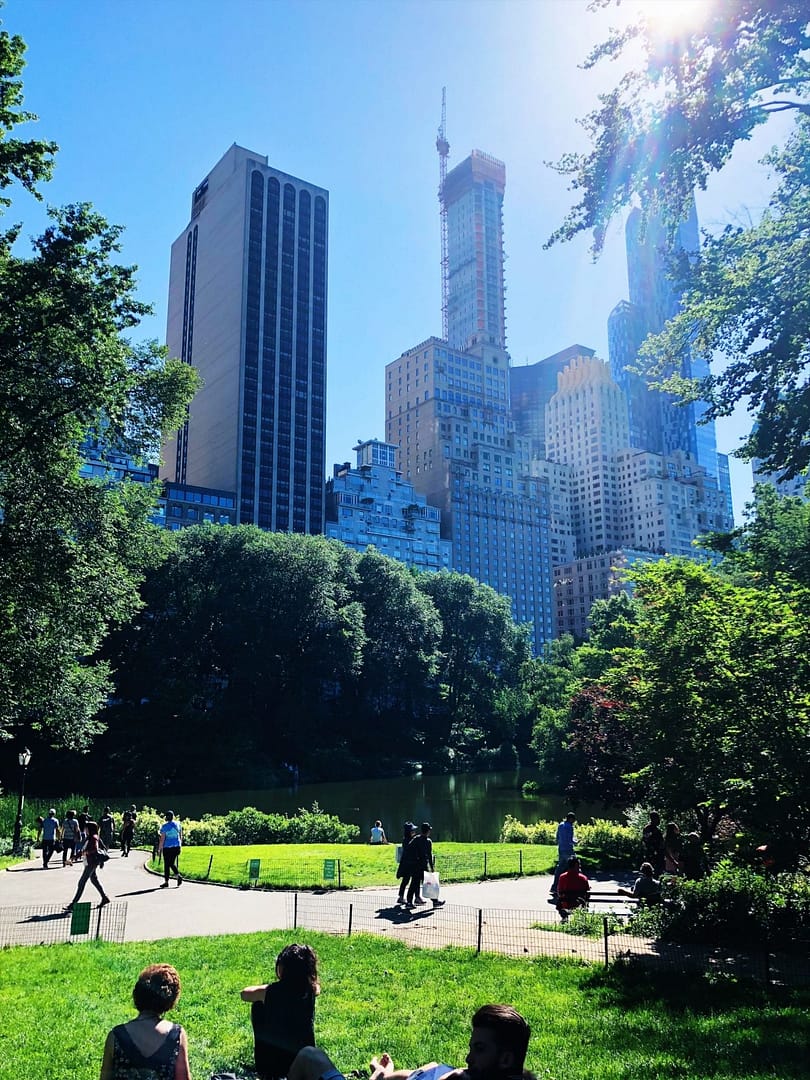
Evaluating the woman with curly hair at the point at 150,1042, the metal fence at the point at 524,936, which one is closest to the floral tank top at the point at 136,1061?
the woman with curly hair at the point at 150,1042

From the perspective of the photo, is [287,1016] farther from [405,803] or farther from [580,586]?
[580,586]

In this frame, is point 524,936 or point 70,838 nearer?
point 524,936

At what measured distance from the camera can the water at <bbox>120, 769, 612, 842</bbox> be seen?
129ft

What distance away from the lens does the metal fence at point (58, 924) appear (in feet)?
41.9

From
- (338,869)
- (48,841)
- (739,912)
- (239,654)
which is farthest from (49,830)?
(239,654)

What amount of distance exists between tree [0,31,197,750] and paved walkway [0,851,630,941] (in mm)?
5895

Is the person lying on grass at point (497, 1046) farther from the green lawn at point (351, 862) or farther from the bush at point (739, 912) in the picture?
the green lawn at point (351, 862)

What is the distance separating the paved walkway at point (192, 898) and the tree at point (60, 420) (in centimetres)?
590

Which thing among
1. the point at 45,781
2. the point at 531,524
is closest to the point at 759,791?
the point at 45,781

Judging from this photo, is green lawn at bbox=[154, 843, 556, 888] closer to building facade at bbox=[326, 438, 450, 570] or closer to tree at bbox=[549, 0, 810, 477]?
tree at bbox=[549, 0, 810, 477]

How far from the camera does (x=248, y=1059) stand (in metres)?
7.49

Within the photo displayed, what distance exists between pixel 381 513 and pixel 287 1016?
475 ft

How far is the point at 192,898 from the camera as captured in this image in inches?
682

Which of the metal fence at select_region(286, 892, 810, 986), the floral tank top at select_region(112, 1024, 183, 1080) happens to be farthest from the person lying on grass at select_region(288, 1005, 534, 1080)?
the metal fence at select_region(286, 892, 810, 986)
